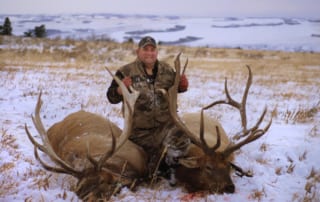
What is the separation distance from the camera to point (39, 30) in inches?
1443

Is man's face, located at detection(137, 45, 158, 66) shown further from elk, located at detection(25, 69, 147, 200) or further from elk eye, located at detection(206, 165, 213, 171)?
elk eye, located at detection(206, 165, 213, 171)

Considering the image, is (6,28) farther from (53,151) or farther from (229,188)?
(229,188)

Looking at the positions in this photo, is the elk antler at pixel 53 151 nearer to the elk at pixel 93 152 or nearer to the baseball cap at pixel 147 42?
the elk at pixel 93 152

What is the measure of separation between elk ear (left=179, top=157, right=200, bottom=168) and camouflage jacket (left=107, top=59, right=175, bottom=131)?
3.00 ft

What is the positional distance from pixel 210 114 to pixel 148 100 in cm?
301

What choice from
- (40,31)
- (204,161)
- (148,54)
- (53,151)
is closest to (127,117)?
(53,151)

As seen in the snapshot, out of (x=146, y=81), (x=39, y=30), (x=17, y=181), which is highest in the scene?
(x=146, y=81)

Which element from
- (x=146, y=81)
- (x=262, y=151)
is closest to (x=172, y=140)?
(x=146, y=81)

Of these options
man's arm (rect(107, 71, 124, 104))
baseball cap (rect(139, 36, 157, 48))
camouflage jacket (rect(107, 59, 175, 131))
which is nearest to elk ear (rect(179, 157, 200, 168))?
camouflage jacket (rect(107, 59, 175, 131))

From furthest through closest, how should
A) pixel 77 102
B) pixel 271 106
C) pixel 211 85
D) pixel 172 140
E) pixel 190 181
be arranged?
pixel 211 85 < pixel 271 106 < pixel 77 102 < pixel 172 140 < pixel 190 181

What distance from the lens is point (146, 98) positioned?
5574mm

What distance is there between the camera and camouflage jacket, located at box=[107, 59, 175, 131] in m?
5.58

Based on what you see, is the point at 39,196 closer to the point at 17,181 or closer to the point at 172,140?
Result: the point at 17,181

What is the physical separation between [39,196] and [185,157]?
5.70 feet
